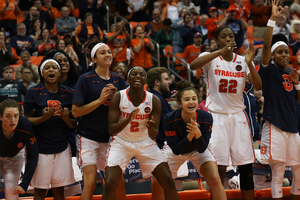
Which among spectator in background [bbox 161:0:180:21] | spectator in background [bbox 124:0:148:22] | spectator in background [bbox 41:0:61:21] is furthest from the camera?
spectator in background [bbox 124:0:148:22]

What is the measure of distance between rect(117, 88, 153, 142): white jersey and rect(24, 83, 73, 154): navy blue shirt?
0.83 meters

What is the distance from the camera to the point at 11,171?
474 cm

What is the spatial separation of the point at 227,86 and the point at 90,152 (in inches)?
77.0

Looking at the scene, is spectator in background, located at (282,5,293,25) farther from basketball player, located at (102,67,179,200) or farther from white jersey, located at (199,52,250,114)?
basketball player, located at (102,67,179,200)

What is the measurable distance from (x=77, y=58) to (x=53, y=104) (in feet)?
16.8

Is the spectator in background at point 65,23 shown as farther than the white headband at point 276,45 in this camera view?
Yes

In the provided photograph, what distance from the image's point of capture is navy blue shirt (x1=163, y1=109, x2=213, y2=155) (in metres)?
4.40

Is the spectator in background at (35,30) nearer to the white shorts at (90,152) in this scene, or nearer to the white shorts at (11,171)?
the white shorts at (11,171)

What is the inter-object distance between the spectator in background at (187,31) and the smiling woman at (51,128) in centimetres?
740

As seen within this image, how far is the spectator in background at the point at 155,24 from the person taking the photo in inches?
490

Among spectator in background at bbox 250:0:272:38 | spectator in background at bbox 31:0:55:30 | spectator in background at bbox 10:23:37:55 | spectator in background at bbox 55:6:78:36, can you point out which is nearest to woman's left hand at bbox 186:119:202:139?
spectator in background at bbox 10:23:37:55

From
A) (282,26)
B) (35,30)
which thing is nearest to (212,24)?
(282,26)

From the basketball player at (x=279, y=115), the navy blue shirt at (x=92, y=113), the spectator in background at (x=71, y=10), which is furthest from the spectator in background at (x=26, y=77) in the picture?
the basketball player at (x=279, y=115)

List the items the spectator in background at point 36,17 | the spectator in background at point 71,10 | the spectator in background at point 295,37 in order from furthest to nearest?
the spectator in background at point 71,10, the spectator in background at point 295,37, the spectator in background at point 36,17
